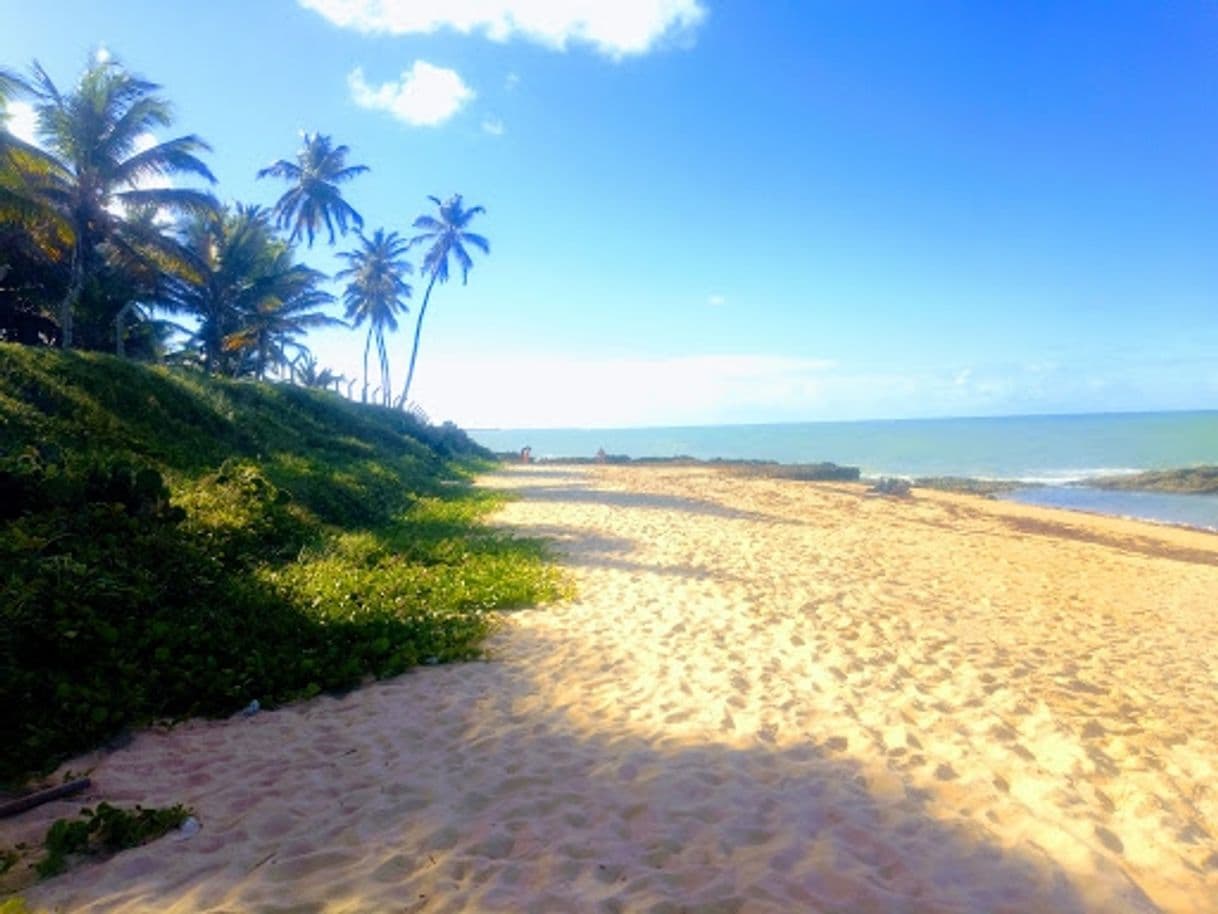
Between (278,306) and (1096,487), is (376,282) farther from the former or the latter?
(1096,487)

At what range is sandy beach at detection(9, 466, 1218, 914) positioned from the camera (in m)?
2.99

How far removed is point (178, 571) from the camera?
21.4 feet

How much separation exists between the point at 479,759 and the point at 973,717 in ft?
12.0

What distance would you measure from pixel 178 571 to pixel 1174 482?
40750 mm

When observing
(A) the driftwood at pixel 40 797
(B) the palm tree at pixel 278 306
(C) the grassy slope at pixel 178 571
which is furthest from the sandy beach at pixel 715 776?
(B) the palm tree at pixel 278 306

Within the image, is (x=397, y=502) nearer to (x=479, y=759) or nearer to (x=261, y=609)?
(x=261, y=609)

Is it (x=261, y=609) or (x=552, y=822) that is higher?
(x=261, y=609)

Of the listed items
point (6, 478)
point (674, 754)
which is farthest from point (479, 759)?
point (6, 478)

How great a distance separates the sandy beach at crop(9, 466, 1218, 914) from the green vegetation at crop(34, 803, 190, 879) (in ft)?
0.44

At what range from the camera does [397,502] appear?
47.3 feet

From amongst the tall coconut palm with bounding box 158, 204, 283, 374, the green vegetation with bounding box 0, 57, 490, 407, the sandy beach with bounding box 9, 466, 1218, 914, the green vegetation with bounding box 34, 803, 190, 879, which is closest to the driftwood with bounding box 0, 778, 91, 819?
the sandy beach with bounding box 9, 466, 1218, 914

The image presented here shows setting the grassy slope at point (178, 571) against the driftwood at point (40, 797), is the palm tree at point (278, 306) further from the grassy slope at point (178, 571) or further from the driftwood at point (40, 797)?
the driftwood at point (40, 797)

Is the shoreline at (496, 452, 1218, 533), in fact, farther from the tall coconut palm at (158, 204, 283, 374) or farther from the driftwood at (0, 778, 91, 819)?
the driftwood at (0, 778, 91, 819)

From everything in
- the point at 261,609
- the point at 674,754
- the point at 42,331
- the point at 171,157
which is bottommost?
the point at 674,754
